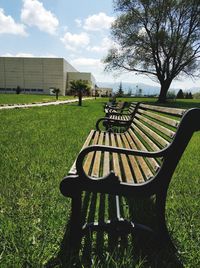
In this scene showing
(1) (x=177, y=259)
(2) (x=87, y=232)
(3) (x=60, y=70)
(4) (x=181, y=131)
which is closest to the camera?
(4) (x=181, y=131)

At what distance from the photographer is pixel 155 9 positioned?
97.5 ft

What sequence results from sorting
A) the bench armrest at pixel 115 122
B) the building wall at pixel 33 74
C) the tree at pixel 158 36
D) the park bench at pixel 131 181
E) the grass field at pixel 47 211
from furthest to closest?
the building wall at pixel 33 74 → the tree at pixel 158 36 → the bench armrest at pixel 115 122 → the grass field at pixel 47 211 → the park bench at pixel 131 181

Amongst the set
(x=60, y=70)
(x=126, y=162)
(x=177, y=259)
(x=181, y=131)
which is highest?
(x=60, y=70)

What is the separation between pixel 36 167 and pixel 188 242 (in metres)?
2.59

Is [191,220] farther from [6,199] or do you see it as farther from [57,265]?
[6,199]

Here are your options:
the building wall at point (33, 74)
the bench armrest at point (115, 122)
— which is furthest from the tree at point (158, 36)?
the building wall at point (33, 74)

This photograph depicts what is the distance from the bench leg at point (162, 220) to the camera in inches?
83.5

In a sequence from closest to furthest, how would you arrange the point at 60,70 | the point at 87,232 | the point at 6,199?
1. the point at 87,232
2. the point at 6,199
3. the point at 60,70

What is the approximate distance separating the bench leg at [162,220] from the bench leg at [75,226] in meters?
0.63

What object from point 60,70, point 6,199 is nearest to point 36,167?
point 6,199

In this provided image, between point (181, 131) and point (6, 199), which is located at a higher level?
point (181, 131)

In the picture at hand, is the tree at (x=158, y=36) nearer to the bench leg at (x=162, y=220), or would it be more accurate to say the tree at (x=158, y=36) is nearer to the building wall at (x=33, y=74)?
the bench leg at (x=162, y=220)

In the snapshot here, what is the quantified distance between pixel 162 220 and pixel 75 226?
721 millimetres

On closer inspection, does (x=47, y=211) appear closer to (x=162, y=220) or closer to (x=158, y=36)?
(x=162, y=220)
